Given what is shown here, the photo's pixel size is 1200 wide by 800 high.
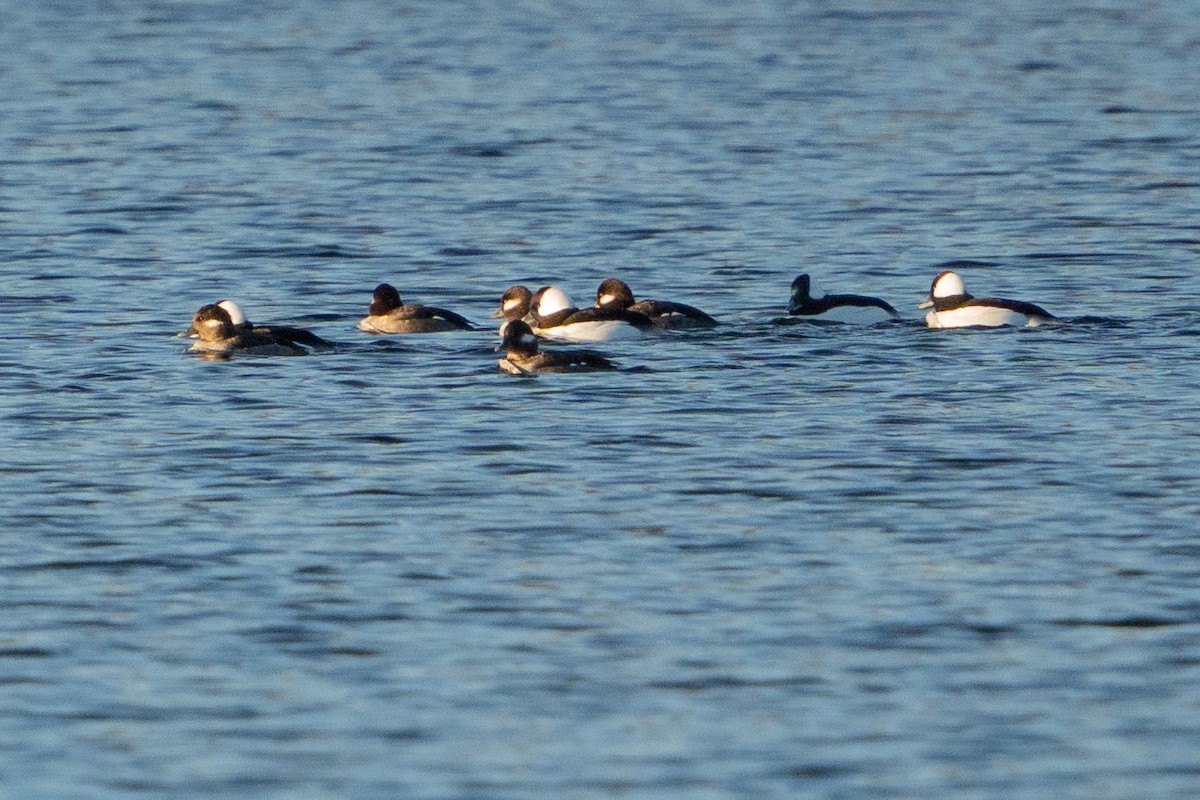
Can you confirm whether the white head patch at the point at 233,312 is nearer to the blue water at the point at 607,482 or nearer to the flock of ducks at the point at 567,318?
the flock of ducks at the point at 567,318

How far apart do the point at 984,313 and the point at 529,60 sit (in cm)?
2760

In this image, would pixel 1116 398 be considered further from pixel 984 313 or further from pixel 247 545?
pixel 247 545

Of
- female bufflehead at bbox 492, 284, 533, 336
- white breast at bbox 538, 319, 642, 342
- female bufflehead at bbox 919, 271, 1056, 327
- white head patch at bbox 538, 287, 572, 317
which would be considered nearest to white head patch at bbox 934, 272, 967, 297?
female bufflehead at bbox 919, 271, 1056, 327

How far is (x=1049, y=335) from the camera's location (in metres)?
21.2

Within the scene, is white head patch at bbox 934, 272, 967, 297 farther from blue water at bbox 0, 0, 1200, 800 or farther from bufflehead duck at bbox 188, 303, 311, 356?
bufflehead duck at bbox 188, 303, 311, 356

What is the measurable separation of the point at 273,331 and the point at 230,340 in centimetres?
38

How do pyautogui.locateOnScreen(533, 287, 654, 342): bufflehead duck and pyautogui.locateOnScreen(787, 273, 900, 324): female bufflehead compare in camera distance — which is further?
pyautogui.locateOnScreen(787, 273, 900, 324): female bufflehead

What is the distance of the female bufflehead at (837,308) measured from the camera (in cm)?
2153

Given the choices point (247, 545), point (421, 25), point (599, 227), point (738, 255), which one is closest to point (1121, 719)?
point (247, 545)

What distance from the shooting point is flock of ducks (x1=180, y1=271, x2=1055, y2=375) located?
65.4ft

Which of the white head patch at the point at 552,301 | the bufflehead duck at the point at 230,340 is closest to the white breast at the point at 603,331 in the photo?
the white head patch at the point at 552,301

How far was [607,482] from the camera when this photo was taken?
51.0 ft

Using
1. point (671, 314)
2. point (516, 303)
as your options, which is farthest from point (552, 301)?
point (671, 314)

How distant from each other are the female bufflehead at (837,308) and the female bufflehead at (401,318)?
3.09 meters
